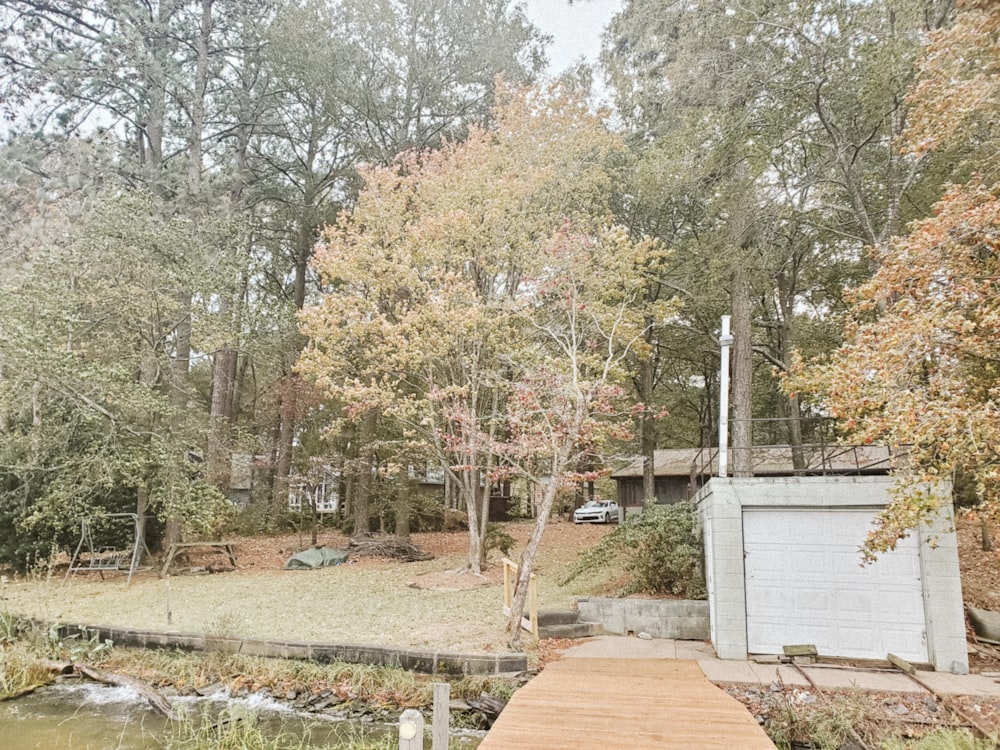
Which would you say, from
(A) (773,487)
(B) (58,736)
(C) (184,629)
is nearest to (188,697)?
(B) (58,736)

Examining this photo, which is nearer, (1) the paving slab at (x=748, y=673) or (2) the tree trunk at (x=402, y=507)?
(1) the paving slab at (x=748, y=673)

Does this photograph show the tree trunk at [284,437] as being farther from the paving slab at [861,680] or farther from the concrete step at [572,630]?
the paving slab at [861,680]

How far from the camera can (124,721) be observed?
6129 millimetres

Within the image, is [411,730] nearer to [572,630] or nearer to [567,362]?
[572,630]

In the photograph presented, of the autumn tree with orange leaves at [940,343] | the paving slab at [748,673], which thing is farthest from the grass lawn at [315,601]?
the autumn tree with orange leaves at [940,343]

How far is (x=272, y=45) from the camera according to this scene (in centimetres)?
1719

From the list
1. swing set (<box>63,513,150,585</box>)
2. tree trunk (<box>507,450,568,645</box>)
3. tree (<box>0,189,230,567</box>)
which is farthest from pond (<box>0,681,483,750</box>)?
swing set (<box>63,513,150,585</box>)

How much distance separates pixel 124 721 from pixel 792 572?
7.45 m

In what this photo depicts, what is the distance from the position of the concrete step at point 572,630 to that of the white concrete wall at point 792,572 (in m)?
1.52

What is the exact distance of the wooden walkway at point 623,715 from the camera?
4.29 meters

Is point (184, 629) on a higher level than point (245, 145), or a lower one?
lower

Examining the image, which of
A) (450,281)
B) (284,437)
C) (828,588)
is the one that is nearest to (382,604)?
(450,281)

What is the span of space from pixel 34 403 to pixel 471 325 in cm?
850

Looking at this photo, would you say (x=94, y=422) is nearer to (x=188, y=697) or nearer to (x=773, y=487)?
(x=188, y=697)
